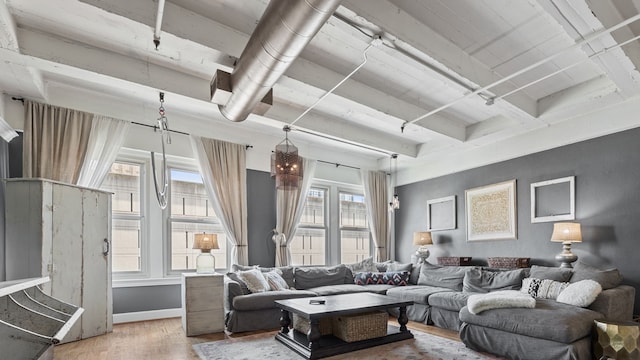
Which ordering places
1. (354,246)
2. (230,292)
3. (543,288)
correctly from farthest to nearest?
(354,246) < (230,292) < (543,288)

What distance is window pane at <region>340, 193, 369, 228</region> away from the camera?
7.53 metres

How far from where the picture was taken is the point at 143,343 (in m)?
3.98

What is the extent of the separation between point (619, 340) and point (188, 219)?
→ 5387mm

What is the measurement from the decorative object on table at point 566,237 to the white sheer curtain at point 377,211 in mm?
3441

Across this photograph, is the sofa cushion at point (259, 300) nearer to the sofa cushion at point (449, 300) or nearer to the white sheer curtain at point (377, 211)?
the sofa cushion at point (449, 300)

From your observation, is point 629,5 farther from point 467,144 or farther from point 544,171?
point 467,144

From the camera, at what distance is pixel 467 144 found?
605cm

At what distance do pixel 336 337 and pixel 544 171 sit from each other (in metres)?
3.89

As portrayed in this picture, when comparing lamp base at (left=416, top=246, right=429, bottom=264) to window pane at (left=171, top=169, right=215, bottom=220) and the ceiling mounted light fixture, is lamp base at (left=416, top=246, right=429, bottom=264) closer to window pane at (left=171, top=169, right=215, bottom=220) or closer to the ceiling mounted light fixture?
the ceiling mounted light fixture

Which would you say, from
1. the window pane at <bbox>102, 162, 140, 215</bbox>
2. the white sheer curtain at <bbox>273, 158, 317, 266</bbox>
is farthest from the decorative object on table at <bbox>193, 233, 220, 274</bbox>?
the white sheer curtain at <bbox>273, 158, 317, 266</bbox>

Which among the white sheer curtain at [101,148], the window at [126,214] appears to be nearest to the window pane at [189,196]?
the window at [126,214]

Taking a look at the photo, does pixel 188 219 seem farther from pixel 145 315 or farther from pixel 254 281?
pixel 254 281

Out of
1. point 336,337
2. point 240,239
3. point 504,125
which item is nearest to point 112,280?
point 240,239

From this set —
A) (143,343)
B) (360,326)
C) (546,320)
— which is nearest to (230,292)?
(143,343)
